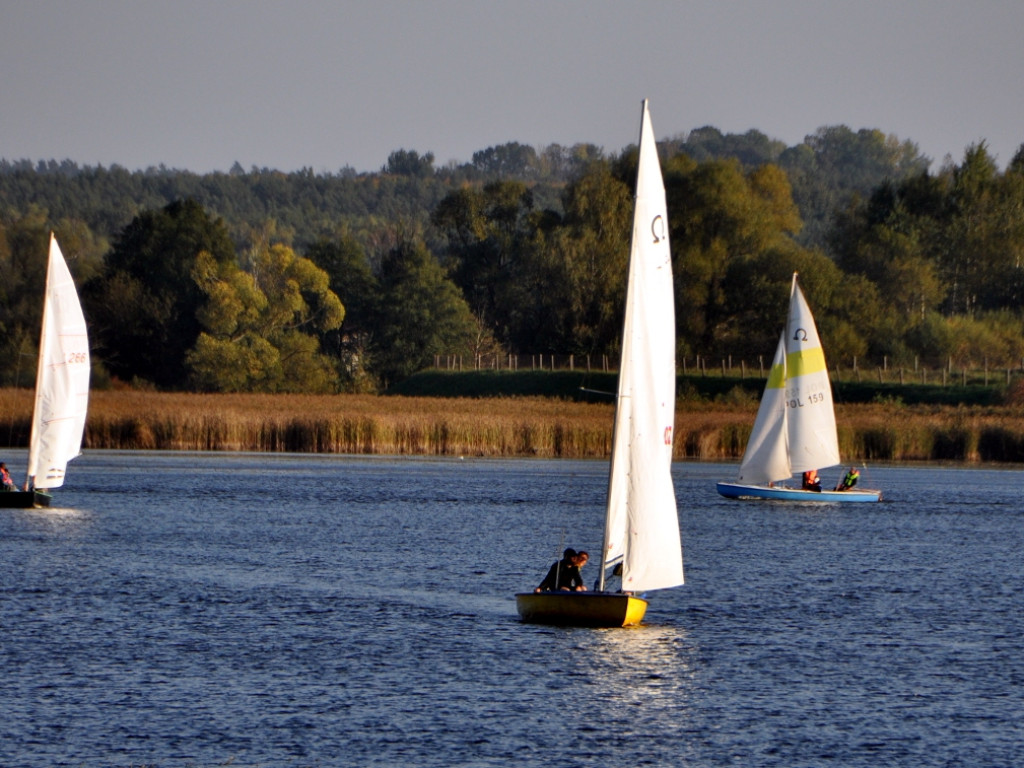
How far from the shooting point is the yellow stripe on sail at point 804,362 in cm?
5209

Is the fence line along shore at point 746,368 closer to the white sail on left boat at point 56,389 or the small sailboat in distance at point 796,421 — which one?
the small sailboat in distance at point 796,421

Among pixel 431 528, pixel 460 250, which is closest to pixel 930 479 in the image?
pixel 431 528

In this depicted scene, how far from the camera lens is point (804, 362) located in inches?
2053

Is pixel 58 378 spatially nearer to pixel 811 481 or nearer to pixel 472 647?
pixel 472 647

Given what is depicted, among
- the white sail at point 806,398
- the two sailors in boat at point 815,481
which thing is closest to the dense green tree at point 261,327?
the two sailors in boat at point 815,481

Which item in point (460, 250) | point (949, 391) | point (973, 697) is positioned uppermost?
point (460, 250)

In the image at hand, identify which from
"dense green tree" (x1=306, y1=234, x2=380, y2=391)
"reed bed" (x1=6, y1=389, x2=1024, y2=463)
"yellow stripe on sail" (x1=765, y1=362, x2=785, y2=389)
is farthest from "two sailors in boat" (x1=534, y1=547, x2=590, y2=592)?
"dense green tree" (x1=306, y1=234, x2=380, y2=391)

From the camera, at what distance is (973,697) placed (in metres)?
22.5

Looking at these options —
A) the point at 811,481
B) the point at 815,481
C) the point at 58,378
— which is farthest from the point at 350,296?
the point at 58,378

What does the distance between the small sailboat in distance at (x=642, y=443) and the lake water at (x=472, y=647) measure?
0.85 meters

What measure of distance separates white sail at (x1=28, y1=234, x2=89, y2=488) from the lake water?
5.59 ft

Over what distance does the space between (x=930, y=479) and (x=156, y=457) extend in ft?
105

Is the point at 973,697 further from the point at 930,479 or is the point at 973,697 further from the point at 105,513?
the point at 930,479

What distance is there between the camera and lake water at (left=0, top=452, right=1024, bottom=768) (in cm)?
1948
